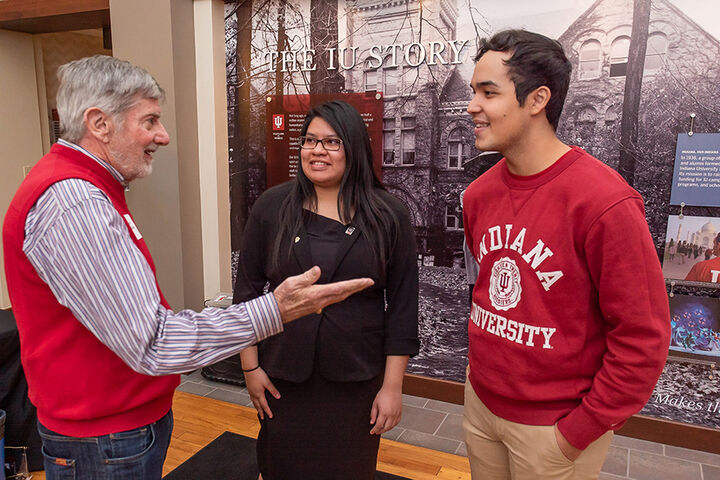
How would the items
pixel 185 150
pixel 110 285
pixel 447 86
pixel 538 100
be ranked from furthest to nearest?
1. pixel 185 150
2. pixel 447 86
3. pixel 538 100
4. pixel 110 285

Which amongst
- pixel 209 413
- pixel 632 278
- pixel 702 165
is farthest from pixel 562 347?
pixel 209 413

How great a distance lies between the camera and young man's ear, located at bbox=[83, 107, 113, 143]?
3.80 feet

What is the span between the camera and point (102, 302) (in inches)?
39.2

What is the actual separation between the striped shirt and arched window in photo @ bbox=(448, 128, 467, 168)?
2358mm

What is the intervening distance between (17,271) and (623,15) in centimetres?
292

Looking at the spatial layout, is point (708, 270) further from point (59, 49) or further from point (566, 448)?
point (59, 49)

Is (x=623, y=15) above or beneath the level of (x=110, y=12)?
beneath

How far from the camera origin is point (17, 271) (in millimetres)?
1111

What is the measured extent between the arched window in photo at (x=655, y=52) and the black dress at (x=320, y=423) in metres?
2.05

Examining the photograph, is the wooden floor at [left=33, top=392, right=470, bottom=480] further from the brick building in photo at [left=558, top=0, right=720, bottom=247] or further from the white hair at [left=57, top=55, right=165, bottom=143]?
the white hair at [left=57, top=55, right=165, bottom=143]

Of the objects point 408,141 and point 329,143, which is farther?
point 408,141

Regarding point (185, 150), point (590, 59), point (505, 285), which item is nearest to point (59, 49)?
point (185, 150)

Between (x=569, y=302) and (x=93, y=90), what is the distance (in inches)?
47.4

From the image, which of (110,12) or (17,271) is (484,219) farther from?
(110,12)
